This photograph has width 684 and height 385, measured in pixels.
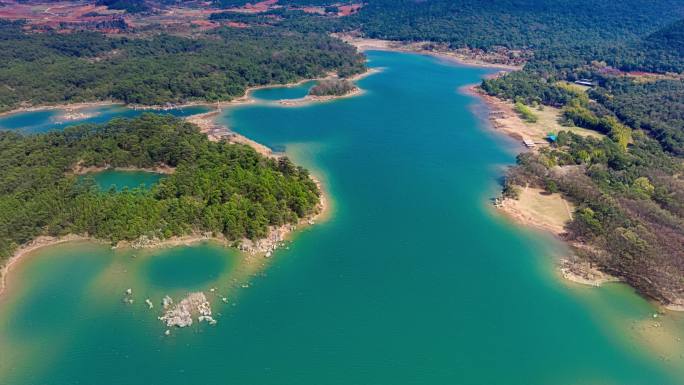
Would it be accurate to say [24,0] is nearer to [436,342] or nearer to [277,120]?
[277,120]

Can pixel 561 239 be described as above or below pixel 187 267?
above

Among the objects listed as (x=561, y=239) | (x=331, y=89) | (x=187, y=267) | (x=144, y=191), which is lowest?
(x=187, y=267)

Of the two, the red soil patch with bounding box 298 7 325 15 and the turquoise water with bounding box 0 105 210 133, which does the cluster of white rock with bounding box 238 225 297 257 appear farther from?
the red soil patch with bounding box 298 7 325 15

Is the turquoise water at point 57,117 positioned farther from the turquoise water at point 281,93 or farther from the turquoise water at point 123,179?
the turquoise water at point 123,179

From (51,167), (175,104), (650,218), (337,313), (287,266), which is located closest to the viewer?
(337,313)

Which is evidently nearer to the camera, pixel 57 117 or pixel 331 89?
pixel 57 117

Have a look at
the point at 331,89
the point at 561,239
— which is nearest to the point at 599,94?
the point at 331,89

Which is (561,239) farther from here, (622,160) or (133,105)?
(133,105)

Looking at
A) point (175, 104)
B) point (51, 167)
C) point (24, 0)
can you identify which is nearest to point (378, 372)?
point (51, 167)
